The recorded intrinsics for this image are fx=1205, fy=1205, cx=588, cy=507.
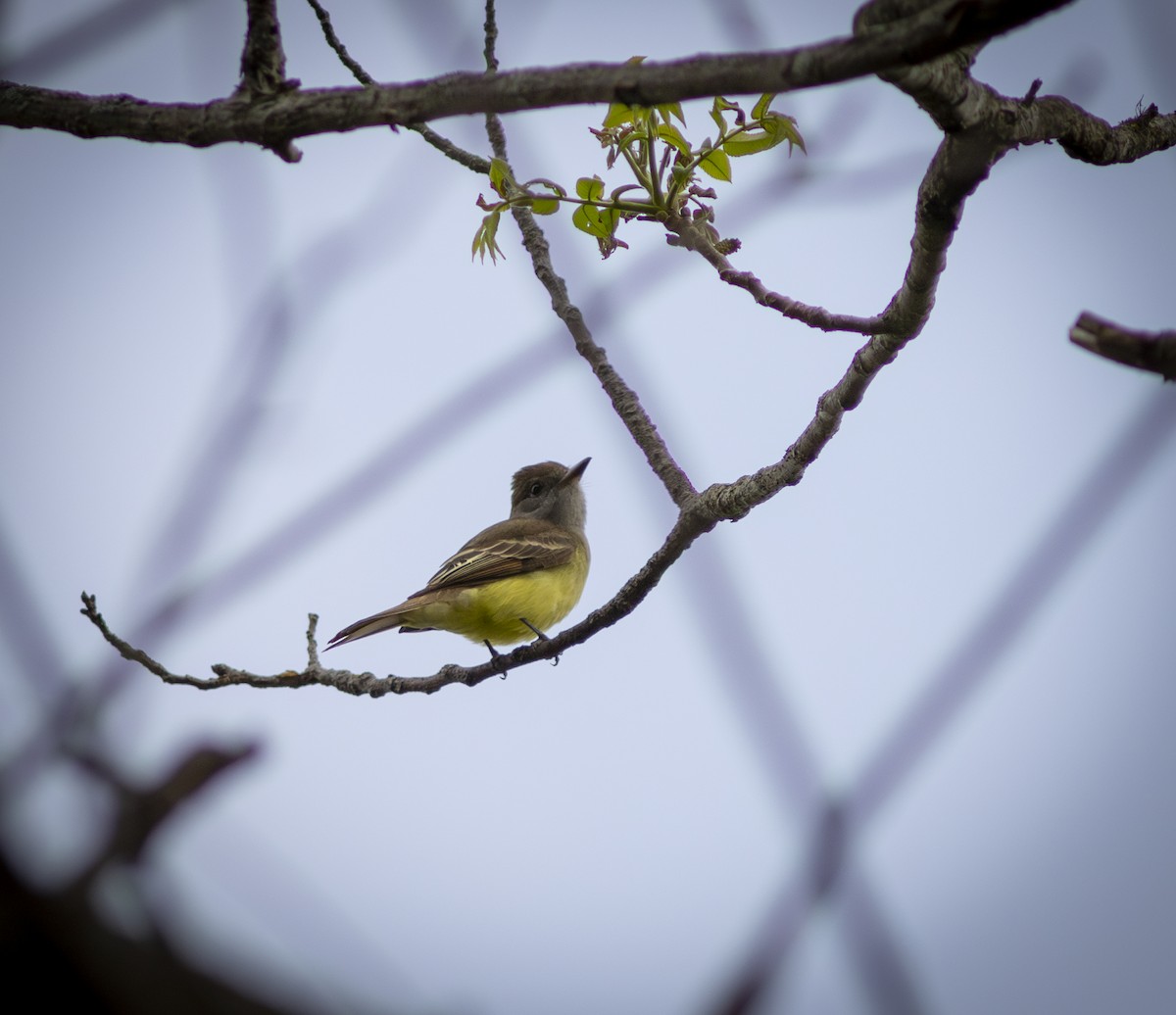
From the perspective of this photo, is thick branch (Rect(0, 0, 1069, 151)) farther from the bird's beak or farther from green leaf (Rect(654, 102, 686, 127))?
the bird's beak

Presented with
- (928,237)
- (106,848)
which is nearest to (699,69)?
(928,237)

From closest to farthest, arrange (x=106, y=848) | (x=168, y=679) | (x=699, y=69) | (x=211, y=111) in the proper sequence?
1. (x=106, y=848)
2. (x=699, y=69)
3. (x=211, y=111)
4. (x=168, y=679)

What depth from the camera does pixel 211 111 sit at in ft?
9.30

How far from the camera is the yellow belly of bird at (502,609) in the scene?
7738 millimetres

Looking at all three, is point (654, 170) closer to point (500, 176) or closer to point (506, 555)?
point (500, 176)

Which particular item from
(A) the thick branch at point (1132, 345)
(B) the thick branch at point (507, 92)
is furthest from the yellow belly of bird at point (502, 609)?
(A) the thick branch at point (1132, 345)

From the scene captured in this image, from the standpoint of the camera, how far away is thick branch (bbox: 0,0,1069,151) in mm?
2139

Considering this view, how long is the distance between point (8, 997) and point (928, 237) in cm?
297

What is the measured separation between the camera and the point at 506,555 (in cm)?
844

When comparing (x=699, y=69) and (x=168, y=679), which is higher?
(x=168, y=679)

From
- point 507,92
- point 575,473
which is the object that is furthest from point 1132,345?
point 575,473

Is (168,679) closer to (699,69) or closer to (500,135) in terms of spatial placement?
(500,135)

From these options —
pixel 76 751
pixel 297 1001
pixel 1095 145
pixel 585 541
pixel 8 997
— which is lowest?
pixel 297 1001

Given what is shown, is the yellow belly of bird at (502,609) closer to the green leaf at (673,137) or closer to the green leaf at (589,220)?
the green leaf at (589,220)
